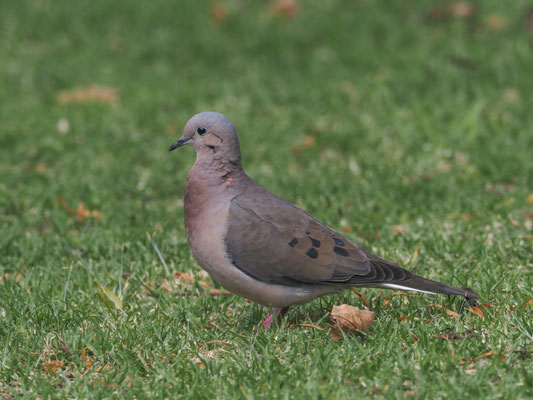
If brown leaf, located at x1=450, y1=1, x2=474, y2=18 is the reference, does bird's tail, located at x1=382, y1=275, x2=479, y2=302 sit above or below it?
below

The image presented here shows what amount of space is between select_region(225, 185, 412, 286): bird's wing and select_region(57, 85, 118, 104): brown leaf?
501 cm

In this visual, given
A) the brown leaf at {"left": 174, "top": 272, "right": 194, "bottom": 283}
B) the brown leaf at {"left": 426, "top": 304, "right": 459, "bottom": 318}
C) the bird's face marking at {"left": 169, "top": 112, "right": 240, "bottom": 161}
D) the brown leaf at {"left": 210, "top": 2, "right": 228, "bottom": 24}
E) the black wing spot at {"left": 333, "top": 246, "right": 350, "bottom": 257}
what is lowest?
the brown leaf at {"left": 174, "top": 272, "right": 194, "bottom": 283}

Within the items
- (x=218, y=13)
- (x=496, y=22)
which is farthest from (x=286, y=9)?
(x=496, y=22)

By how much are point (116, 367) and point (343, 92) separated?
5464mm

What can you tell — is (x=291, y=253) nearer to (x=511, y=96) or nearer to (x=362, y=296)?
(x=362, y=296)

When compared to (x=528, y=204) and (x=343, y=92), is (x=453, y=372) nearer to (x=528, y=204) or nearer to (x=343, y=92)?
(x=528, y=204)

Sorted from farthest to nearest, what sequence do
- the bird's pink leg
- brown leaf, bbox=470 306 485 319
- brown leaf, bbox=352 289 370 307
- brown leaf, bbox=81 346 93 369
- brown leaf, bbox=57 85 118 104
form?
1. brown leaf, bbox=57 85 118 104
2. brown leaf, bbox=352 289 370 307
3. the bird's pink leg
4. brown leaf, bbox=470 306 485 319
5. brown leaf, bbox=81 346 93 369

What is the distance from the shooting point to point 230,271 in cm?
399

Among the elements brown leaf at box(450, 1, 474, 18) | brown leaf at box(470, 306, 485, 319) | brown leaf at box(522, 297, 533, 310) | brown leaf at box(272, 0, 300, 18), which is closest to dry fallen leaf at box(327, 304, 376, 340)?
brown leaf at box(470, 306, 485, 319)

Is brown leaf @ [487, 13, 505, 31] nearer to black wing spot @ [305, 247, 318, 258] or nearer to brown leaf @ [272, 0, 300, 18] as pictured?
brown leaf @ [272, 0, 300, 18]

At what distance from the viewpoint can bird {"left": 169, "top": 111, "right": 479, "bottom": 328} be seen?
3.97 meters

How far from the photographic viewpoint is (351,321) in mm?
3900

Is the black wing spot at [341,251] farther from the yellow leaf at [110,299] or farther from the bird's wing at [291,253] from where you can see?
the yellow leaf at [110,299]

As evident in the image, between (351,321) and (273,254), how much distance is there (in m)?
0.52
